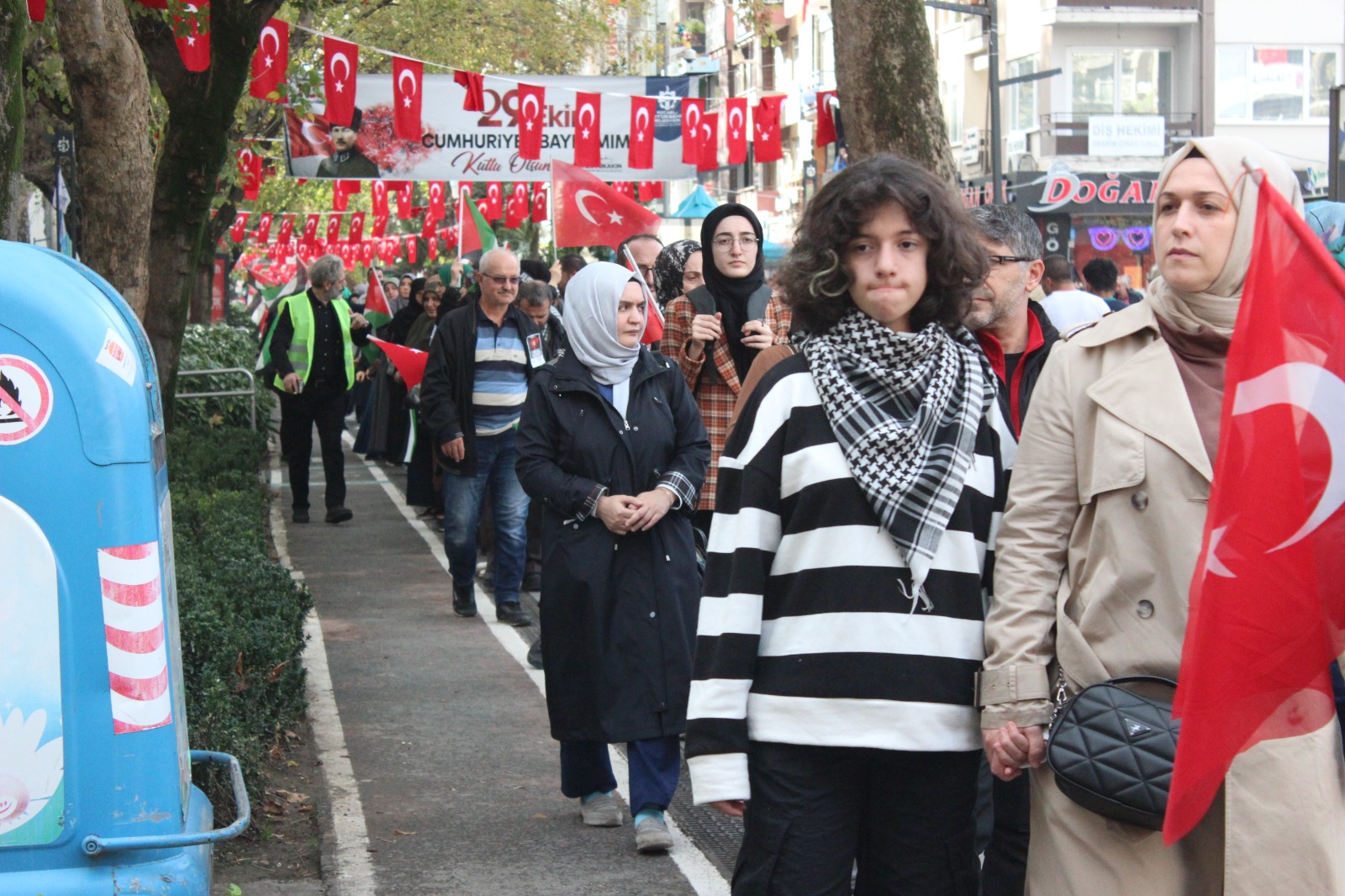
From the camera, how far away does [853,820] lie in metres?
3.05

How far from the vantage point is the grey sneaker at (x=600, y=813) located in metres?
5.49

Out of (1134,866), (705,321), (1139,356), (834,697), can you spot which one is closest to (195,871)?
(834,697)

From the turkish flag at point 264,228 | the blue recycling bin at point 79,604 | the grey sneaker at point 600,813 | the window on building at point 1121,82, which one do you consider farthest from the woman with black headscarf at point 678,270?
the window on building at point 1121,82

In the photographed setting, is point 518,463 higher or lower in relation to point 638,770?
higher

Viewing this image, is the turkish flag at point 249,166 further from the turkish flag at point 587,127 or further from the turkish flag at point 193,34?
the turkish flag at point 193,34

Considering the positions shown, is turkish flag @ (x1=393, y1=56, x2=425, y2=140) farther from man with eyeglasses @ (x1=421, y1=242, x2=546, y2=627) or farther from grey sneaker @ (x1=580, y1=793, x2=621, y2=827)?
grey sneaker @ (x1=580, y1=793, x2=621, y2=827)

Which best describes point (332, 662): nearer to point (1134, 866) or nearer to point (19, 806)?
point (19, 806)

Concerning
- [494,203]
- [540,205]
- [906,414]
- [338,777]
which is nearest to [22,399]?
[906,414]

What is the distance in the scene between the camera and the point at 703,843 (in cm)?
531

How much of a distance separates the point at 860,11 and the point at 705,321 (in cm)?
224

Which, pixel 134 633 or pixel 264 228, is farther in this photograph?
pixel 264 228

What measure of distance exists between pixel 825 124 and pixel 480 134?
466 centimetres

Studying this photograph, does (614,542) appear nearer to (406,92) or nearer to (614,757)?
(614,757)

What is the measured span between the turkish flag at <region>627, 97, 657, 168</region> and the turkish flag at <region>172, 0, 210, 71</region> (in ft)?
23.2
